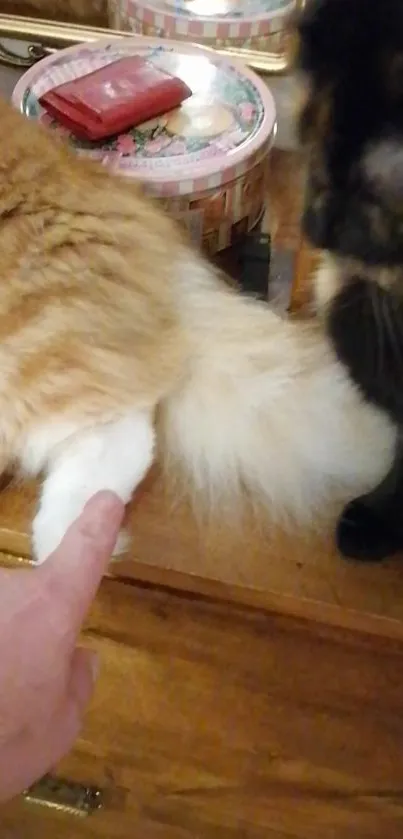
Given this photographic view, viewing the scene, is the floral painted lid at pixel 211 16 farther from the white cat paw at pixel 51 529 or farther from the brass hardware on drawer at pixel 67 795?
the brass hardware on drawer at pixel 67 795

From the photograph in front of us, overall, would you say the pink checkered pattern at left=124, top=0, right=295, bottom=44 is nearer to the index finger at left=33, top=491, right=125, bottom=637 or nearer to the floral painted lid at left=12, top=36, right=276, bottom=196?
the floral painted lid at left=12, top=36, right=276, bottom=196

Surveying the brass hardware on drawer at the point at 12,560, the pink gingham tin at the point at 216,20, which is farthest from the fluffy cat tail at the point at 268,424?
the pink gingham tin at the point at 216,20

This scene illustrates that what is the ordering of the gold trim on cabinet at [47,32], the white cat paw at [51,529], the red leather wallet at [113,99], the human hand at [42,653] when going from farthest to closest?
1. the gold trim on cabinet at [47,32]
2. the red leather wallet at [113,99]
3. the white cat paw at [51,529]
4. the human hand at [42,653]

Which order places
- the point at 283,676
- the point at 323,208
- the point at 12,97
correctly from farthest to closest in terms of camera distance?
the point at 12,97, the point at 283,676, the point at 323,208

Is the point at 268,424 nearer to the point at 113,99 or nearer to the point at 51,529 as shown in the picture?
the point at 51,529

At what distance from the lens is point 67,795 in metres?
0.67

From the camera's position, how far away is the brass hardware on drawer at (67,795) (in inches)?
26.4

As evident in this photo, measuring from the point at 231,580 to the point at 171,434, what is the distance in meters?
0.12

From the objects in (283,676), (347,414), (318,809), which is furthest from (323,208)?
(318,809)

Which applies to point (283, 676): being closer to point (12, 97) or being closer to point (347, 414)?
point (347, 414)

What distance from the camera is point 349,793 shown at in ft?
1.97

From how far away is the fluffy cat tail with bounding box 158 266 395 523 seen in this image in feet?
1.90

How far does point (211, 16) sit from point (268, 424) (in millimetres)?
377

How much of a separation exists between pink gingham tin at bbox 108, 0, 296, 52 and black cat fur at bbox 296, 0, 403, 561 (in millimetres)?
289
